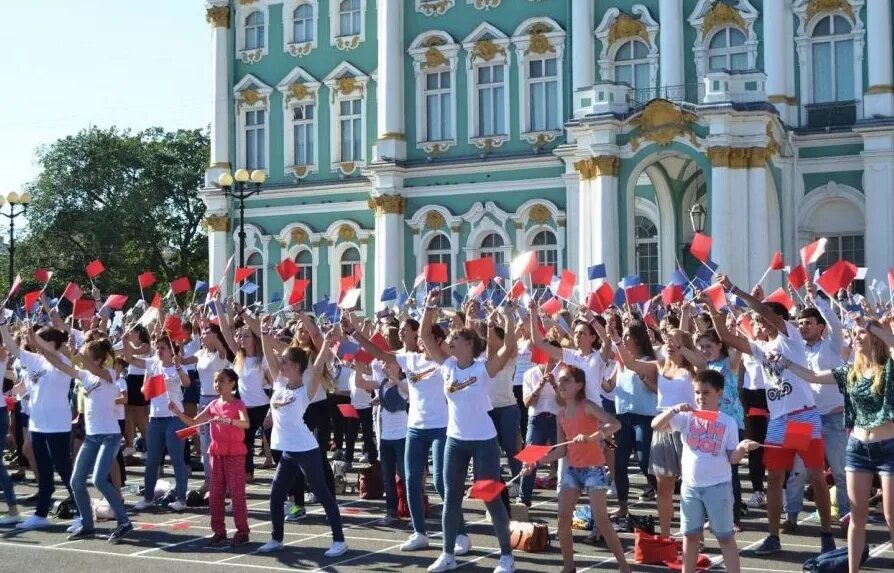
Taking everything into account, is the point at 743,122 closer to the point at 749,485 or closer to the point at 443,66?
the point at 443,66

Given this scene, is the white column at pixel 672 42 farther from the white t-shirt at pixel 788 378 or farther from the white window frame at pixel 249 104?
the white t-shirt at pixel 788 378

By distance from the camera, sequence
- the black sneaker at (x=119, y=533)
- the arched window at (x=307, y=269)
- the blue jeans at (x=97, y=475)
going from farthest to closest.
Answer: the arched window at (x=307, y=269) < the blue jeans at (x=97, y=475) < the black sneaker at (x=119, y=533)

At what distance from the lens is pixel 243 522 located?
498 inches

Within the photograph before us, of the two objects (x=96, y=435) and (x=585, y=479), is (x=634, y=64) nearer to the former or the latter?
(x=96, y=435)

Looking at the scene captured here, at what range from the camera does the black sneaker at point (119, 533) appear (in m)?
12.9

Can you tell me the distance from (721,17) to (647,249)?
6478 mm

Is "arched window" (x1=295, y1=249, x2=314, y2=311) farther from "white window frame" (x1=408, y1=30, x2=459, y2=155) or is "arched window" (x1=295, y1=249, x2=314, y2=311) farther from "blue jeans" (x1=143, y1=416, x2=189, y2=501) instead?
"blue jeans" (x1=143, y1=416, x2=189, y2=501)

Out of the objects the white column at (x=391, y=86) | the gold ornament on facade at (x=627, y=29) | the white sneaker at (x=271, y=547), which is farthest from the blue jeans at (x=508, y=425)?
the white column at (x=391, y=86)

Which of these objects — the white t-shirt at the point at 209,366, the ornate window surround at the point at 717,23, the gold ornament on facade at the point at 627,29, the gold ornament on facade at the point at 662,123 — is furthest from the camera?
the gold ornament on facade at the point at 627,29

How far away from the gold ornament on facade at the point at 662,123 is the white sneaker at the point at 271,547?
70.5ft

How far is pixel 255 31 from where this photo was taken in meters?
43.4

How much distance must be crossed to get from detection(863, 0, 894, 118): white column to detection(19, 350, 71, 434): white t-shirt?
25.1 meters

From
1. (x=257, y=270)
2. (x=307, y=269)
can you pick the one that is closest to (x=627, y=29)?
(x=307, y=269)

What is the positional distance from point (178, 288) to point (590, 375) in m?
9.08
